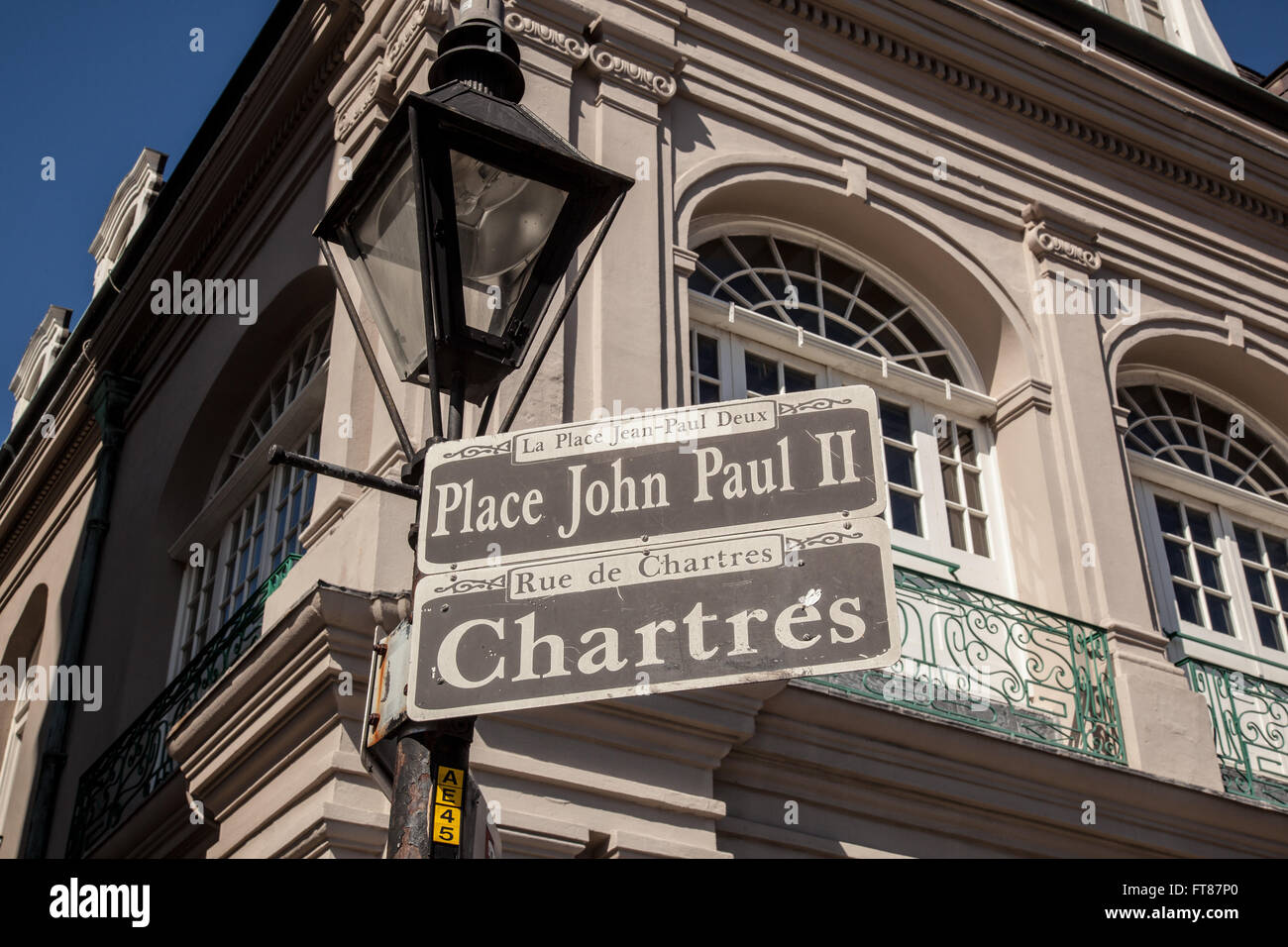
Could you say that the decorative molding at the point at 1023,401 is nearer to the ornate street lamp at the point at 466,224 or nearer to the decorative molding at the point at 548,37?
the decorative molding at the point at 548,37

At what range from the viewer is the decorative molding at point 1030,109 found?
1032 centimetres

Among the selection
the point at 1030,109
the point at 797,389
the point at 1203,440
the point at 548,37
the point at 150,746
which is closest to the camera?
the point at 548,37

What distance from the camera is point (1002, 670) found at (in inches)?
317

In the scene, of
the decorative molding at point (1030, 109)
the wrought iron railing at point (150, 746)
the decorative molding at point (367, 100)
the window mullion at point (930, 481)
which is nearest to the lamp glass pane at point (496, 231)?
the wrought iron railing at point (150, 746)

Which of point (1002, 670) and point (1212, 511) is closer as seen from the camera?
point (1002, 670)

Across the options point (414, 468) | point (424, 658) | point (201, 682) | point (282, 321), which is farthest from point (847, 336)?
point (424, 658)

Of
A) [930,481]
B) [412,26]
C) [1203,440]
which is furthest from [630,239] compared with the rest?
[1203,440]

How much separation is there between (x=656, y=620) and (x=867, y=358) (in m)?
6.84

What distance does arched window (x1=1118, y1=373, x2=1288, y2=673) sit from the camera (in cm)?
1006

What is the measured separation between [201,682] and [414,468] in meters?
5.22

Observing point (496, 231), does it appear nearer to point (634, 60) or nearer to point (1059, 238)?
point (634, 60)

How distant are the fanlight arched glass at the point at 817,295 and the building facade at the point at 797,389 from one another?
1.2 inches

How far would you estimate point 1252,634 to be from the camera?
33.0 feet

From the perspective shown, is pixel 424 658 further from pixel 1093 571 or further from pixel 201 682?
pixel 1093 571
